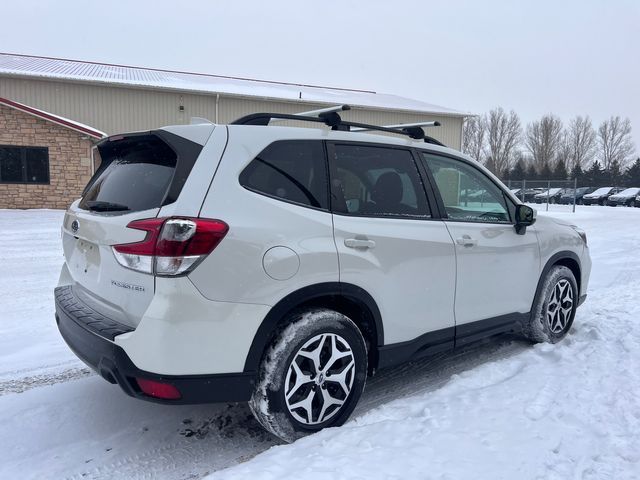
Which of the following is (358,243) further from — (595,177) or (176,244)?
(595,177)

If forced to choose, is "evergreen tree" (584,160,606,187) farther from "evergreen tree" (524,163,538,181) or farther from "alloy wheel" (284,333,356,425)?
"alloy wheel" (284,333,356,425)

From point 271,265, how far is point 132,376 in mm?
890

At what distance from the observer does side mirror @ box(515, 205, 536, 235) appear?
422 centimetres

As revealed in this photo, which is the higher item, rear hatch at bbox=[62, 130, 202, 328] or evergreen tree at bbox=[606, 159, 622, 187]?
evergreen tree at bbox=[606, 159, 622, 187]

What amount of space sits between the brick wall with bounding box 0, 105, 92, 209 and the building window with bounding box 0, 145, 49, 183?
0.18m

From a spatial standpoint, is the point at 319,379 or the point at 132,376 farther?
the point at 319,379

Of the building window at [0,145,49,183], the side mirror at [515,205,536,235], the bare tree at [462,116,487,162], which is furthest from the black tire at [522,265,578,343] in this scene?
the bare tree at [462,116,487,162]

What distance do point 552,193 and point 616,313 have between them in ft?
125

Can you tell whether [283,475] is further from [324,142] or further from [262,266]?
[324,142]

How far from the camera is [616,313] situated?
553 cm

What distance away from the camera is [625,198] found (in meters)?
37.4

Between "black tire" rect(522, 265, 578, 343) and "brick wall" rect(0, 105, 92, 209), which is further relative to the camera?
"brick wall" rect(0, 105, 92, 209)

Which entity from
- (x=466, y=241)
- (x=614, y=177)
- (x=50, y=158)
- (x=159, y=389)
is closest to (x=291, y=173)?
(x=159, y=389)

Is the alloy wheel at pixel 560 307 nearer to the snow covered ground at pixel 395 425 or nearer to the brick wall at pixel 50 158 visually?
the snow covered ground at pixel 395 425
